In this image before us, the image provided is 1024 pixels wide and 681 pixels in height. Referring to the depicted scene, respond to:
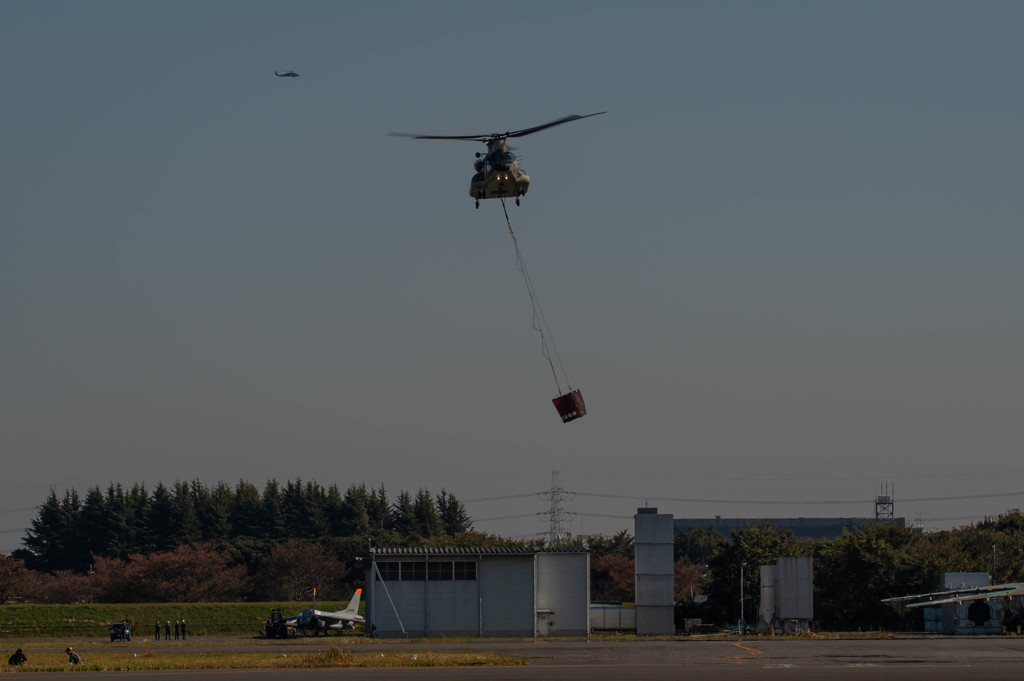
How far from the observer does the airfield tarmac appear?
3741 cm

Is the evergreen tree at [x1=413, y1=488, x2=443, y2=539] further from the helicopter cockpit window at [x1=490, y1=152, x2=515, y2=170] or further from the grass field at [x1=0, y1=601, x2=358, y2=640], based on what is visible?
the helicopter cockpit window at [x1=490, y1=152, x2=515, y2=170]

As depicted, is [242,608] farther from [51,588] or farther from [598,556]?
[598,556]

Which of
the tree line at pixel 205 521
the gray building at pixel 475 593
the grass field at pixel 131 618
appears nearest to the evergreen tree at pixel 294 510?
the tree line at pixel 205 521

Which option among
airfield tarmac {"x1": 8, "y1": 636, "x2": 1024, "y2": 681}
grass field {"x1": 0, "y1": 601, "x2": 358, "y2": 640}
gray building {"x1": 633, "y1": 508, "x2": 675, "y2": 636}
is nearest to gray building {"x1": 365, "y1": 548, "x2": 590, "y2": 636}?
gray building {"x1": 633, "y1": 508, "x2": 675, "y2": 636}

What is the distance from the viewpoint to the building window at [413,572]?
237 feet

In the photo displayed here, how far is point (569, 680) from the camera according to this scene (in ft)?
118

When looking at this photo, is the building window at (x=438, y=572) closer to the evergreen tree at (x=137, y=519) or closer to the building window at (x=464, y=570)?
the building window at (x=464, y=570)

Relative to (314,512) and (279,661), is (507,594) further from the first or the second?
(314,512)

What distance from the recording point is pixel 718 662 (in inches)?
1684

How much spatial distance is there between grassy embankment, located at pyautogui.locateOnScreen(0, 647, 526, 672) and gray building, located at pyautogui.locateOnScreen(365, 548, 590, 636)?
20.7 m

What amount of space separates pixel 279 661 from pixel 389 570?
26.9 m

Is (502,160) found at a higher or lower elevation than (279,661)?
higher

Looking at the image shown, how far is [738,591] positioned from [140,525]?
101 meters

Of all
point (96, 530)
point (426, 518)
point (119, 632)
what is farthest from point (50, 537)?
point (119, 632)
